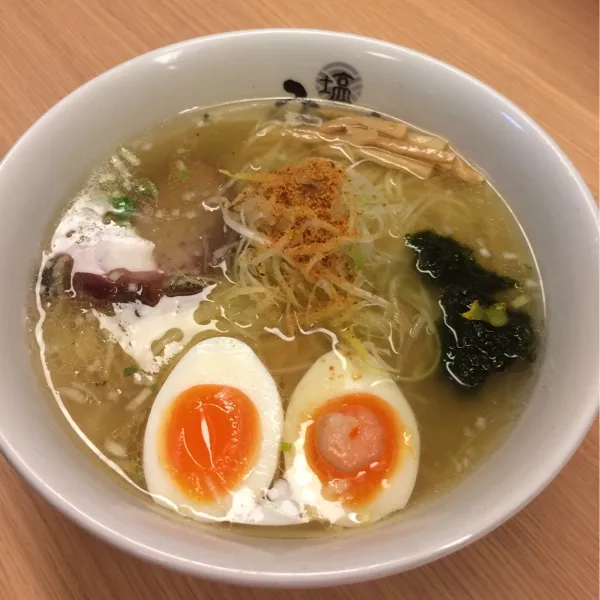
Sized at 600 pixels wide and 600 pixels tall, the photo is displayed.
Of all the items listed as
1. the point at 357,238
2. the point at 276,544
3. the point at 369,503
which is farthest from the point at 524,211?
the point at 276,544

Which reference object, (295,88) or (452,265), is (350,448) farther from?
(295,88)

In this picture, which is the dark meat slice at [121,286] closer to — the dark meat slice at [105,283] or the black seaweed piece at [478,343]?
the dark meat slice at [105,283]

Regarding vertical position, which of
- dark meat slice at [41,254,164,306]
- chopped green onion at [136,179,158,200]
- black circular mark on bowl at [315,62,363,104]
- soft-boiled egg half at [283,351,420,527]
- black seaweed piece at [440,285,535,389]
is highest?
black circular mark on bowl at [315,62,363,104]

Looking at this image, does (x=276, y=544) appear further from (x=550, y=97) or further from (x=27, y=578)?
(x=550, y=97)

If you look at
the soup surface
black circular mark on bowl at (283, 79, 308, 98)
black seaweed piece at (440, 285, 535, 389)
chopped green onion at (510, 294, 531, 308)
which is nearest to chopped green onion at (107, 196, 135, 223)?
the soup surface

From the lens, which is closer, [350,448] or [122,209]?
[350,448]

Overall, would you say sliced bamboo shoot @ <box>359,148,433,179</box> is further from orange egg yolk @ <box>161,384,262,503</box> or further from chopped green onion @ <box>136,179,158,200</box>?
orange egg yolk @ <box>161,384,262,503</box>

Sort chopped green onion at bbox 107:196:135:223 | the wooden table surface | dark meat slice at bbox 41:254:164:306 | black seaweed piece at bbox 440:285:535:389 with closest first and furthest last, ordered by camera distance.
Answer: the wooden table surface < black seaweed piece at bbox 440:285:535:389 < dark meat slice at bbox 41:254:164:306 < chopped green onion at bbox 107:196:135:223

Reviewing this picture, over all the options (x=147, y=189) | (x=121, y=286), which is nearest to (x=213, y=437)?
(x=121, y=286)
